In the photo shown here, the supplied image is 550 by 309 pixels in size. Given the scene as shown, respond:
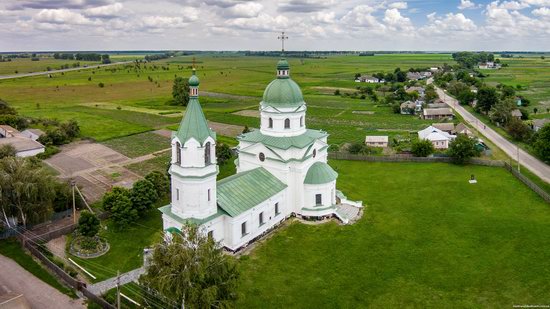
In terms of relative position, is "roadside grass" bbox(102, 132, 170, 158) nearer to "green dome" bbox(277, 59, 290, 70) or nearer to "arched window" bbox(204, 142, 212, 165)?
"green dome" bbox(277, 59, 290, 70)

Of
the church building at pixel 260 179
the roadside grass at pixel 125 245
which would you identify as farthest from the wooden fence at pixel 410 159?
the roadside grass at pixel 125 245

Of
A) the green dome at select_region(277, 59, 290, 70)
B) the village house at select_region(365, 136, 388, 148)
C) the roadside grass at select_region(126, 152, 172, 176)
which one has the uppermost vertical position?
the green dome at select_region(277, 59, 290, 70)

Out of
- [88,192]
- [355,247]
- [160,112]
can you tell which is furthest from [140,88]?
[355,247]

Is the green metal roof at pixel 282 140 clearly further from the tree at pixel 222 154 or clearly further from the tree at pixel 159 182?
the tree at pixel 222 154

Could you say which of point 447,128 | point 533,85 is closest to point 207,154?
point 447,128

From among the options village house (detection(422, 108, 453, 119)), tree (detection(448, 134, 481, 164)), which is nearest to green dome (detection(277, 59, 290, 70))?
tree (detection(448, 134, 481, 164))

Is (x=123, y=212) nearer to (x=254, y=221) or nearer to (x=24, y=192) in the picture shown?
(x=24, y=192)
